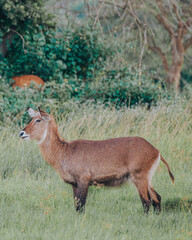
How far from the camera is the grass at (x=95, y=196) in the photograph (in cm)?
411

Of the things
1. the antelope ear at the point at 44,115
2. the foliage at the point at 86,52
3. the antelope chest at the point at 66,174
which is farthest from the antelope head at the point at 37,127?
the foliage at the point at 86,52

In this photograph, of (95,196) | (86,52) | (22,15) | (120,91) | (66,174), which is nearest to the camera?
(66,174)

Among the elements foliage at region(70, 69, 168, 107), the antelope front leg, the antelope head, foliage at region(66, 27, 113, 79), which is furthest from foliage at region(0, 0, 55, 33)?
the antelope front leg

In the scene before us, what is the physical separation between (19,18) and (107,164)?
262 inches

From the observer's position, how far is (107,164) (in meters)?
4.75

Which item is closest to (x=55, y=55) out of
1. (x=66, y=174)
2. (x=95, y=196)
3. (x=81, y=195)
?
(x=95, y=196)

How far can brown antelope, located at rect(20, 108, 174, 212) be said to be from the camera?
4.68 meters

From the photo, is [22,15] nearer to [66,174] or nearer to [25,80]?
[25,80]

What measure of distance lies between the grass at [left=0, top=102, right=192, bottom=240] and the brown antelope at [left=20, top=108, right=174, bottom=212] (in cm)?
20

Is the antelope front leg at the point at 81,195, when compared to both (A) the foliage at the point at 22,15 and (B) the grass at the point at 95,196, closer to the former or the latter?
(B) the grass at the point at 95,196

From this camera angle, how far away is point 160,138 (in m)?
7.83

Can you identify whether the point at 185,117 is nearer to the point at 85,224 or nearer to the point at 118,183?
the point at 118,183

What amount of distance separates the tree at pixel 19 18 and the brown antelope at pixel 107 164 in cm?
548

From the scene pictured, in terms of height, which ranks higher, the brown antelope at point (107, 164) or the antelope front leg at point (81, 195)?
the brown antelope at point (107, 164)
